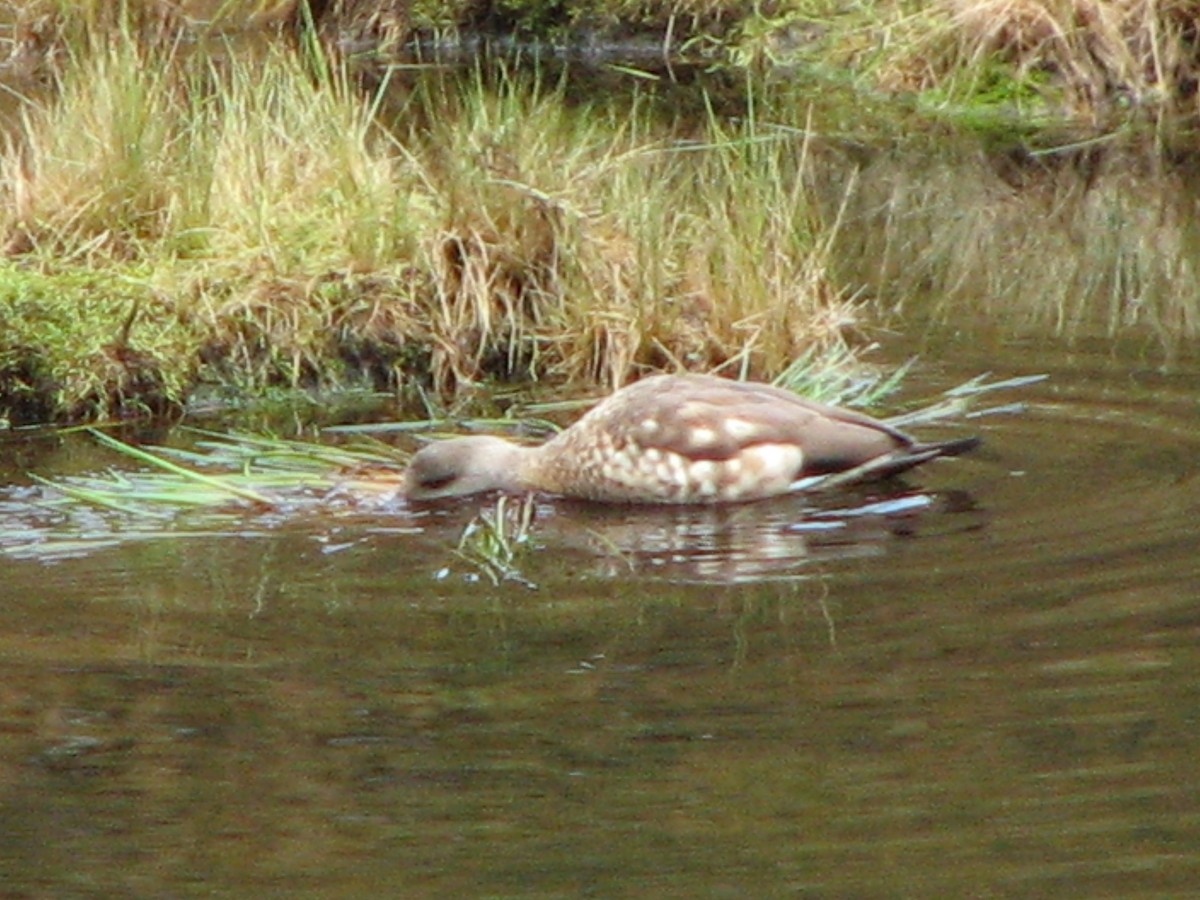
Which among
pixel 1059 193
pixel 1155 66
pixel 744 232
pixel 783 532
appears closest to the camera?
pixel 783 532

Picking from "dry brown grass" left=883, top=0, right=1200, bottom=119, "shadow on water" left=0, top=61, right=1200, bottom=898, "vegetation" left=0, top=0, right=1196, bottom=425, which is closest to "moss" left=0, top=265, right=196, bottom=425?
"vegetation" left=0, top=0, right=1196, bottom=425

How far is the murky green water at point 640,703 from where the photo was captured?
4.34m

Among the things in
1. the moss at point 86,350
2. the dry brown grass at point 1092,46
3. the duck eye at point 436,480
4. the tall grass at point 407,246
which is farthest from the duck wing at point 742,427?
the dry brown grass at point 1092,46

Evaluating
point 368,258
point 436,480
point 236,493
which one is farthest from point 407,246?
point 236,493

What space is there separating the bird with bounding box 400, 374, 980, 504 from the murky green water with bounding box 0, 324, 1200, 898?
0.36 ft

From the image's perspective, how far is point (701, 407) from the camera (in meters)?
7.07

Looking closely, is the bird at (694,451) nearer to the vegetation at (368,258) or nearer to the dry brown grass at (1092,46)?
the vegetation at (368,258)

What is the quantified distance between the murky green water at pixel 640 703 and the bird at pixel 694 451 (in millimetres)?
111

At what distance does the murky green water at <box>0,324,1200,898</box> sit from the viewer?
4344 millimetres

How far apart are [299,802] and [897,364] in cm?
451

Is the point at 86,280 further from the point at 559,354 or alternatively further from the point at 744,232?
the point at 744,232

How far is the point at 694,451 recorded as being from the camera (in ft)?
23.0

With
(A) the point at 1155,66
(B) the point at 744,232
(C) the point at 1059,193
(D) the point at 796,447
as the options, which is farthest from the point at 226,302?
(A) the point at 1155,66

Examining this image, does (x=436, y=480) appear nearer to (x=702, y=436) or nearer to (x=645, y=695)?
(x=702, y=436)
